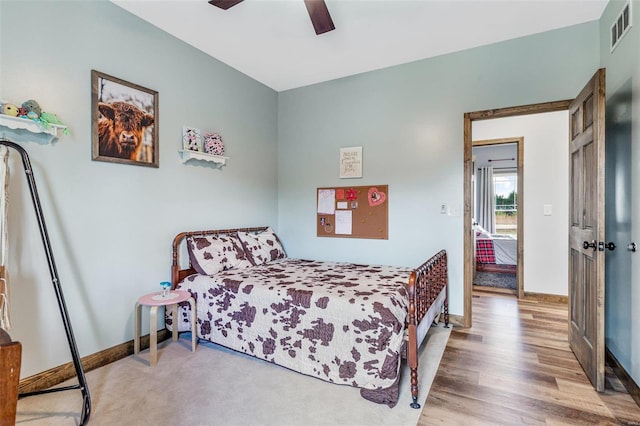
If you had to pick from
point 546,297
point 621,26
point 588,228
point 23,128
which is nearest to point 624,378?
point 588,228

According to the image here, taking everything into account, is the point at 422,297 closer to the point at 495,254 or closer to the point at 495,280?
the point at 495,280

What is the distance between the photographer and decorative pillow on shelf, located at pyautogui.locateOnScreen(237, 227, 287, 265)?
3.29m

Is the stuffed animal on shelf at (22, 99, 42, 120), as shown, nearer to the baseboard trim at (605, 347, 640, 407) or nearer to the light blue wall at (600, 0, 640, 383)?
the light blue wall at (600, 0, 640, 383)

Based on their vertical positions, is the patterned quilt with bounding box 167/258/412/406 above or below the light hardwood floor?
above

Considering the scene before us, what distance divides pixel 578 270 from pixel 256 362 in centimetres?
253

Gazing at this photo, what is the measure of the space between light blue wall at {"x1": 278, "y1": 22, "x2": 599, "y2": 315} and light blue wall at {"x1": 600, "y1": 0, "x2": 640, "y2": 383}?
467 mm

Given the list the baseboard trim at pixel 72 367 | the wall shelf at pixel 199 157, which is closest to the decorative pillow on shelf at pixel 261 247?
the wall shelf at pixel 199 157

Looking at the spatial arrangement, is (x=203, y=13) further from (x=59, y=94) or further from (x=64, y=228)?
(x=64, y=228)

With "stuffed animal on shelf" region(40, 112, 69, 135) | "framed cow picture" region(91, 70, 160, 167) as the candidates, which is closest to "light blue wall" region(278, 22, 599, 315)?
"framed cow picture" region(91, 70, 160, 167)

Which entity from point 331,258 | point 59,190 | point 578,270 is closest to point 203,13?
point 59,190

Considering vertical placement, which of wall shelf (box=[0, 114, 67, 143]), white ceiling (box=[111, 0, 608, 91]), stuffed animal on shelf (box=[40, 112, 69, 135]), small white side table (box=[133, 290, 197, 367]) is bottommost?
small white side table (box=[133, 290, 197, 367])

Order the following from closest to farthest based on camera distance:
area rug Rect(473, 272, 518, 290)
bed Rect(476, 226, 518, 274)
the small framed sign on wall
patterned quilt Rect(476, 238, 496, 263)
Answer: the small framed sign on wall
area rug Rect(473, 272, 518, 290)
bed Rect(476, 226, 518, 274)
patterned quilt Rect(476, 238, 496, 263)

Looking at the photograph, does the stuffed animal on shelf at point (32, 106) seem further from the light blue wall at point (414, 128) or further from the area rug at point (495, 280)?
the area rug at point (495, 280)

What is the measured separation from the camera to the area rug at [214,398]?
1.75 metres
